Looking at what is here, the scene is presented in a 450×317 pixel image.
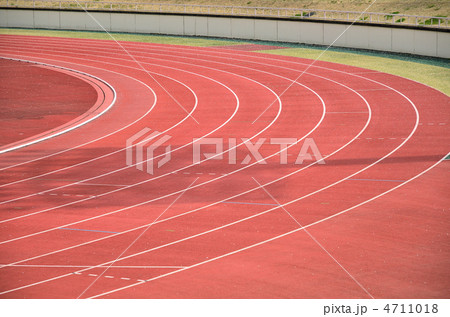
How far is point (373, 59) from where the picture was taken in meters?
28.0

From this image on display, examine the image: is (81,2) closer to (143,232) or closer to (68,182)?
(68,182)

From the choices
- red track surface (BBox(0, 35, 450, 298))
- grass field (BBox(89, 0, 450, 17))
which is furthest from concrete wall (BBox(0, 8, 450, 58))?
grass field (BBox(89, 0, 450, 17))

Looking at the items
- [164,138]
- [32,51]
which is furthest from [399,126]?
[32,51]

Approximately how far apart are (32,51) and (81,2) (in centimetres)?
1467
